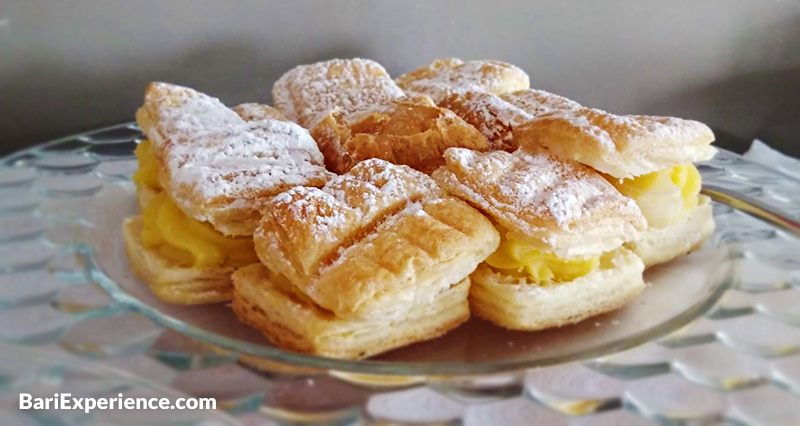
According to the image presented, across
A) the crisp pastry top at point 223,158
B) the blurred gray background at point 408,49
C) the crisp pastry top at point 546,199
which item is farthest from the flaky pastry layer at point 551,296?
the blurred gray background at point 408,49

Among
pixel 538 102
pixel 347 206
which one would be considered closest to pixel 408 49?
pixel 538 102

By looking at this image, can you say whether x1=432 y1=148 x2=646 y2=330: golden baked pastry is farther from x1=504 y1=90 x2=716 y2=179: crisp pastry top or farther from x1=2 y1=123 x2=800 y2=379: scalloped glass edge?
x1=2 y1=123 x2=800 y2=379: scalloped glass edge

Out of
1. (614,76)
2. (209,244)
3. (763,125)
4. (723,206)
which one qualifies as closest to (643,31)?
(614,76)

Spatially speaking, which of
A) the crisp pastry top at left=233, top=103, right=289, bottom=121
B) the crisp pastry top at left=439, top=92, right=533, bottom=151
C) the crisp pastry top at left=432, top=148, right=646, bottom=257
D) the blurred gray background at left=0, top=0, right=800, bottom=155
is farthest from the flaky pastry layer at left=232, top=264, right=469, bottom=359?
the blurred gray background at left=0, top=0, right=800, bottom=155

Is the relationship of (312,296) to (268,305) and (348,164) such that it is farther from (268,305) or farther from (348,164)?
(348,164)

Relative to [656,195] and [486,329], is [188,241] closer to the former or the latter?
[486,329]
